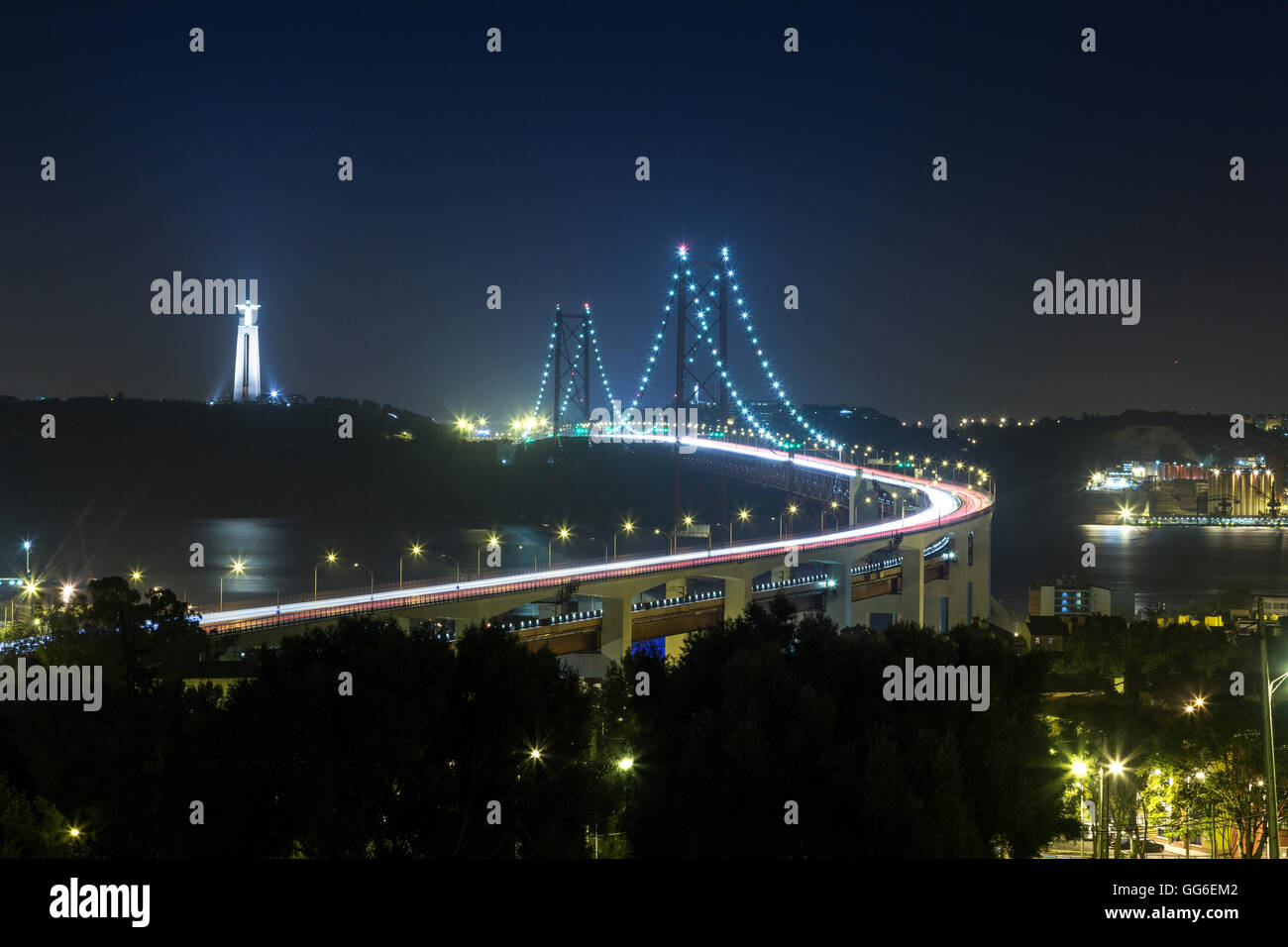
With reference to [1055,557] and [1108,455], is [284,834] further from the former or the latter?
[1108,455]

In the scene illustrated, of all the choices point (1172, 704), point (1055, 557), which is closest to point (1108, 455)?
point (1055, 557)

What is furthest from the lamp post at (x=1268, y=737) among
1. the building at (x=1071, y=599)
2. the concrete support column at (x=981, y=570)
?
the building at (x=1071, y=599)

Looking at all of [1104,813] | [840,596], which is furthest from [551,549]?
[1104,813]

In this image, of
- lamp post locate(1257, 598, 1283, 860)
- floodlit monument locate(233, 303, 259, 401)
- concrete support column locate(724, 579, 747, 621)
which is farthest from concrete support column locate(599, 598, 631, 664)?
floodlit monument locate(233, 303, 259, 401)

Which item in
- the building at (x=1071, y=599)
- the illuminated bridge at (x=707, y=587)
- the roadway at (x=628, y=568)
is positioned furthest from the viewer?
the building at (x=1071, y=599)

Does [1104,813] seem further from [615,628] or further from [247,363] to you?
[247,363]

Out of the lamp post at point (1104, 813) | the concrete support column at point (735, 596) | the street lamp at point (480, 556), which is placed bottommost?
the lamp post at point (1104, 813)

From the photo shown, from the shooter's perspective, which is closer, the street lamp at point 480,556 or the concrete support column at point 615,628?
the concrete support column at point 615,628

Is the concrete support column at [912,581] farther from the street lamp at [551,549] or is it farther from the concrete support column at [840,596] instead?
the street lamp at [551,549]

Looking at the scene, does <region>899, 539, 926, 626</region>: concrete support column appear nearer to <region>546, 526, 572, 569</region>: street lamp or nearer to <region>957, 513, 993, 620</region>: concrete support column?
<region>957, 513, 993, 620</region>: concrete support column
